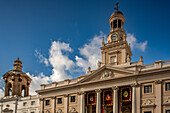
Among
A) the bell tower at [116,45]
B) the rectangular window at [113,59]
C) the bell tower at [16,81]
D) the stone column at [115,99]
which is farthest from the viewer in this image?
the bell tower at [16,81]

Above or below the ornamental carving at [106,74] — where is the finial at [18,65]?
above

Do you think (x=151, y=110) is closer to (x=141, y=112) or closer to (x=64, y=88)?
(x=141, y=112)

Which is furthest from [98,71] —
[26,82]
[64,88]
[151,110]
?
[26,82]

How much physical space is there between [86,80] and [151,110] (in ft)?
45.1

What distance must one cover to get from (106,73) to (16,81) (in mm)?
28475

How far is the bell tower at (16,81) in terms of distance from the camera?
57375mm

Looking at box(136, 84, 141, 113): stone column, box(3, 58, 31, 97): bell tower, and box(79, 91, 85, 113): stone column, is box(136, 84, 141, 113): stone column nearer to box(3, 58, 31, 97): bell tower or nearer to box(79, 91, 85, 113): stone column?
box(79, 91, 85, 113): stone column

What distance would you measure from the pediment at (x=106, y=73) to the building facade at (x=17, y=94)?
54.3 feet

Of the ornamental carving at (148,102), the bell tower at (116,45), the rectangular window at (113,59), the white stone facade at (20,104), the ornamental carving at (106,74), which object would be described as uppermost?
the bell tower at (116,45)

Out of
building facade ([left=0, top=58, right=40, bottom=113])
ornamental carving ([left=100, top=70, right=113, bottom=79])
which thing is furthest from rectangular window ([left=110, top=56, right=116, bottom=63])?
building facade ([left=0, top=58, right=40, bottom=113])

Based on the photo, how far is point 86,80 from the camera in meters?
42.6

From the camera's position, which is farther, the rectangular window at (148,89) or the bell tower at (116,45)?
the bell tower at (116,45)

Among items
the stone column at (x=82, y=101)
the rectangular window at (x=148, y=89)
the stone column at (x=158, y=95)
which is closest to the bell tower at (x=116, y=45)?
the stone column at (x=82, y=101)

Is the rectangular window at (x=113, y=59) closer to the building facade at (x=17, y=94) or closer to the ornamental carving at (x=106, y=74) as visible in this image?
the ornamental carving at (x=106, y=74)
